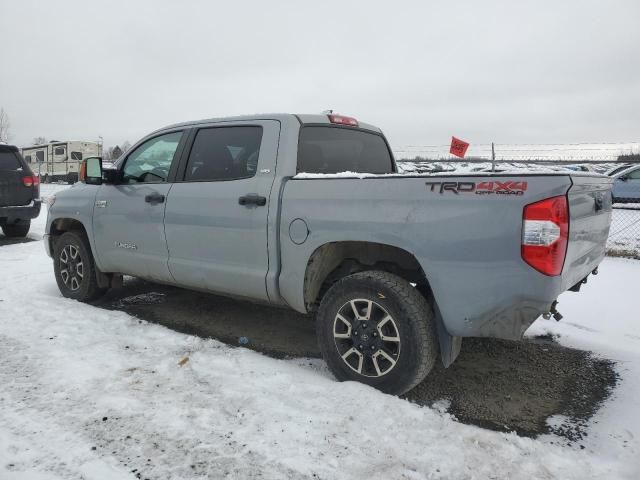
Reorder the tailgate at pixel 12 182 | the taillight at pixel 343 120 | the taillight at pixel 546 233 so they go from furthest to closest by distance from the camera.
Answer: the tailgate at pixel 12 182 → the taillight at pixel 343 120 → the taillight at pixel 546 233

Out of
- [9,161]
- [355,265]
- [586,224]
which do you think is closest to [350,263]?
[355,265]

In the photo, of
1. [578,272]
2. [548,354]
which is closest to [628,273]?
[548,354]

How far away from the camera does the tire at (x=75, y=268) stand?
4.92 meters

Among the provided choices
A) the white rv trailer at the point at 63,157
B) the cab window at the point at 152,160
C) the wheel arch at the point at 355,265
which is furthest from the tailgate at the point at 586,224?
the white rv trailer at the point at 63,157

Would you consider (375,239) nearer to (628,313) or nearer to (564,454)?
(564,454)

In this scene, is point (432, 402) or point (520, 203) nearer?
point (520, 203)

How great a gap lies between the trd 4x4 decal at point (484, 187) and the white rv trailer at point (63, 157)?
32.0 meters

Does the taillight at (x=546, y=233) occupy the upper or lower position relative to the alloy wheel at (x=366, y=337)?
upper

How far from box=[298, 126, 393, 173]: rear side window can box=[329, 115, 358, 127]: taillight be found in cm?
5

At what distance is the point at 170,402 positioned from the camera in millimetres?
2834

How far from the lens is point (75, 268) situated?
16.6 feet

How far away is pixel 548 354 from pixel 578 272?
1244 millimetres

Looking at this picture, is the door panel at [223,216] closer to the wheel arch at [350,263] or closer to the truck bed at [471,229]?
the wheel arch at [350,263]

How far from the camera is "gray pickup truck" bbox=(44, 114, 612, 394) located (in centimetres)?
248
